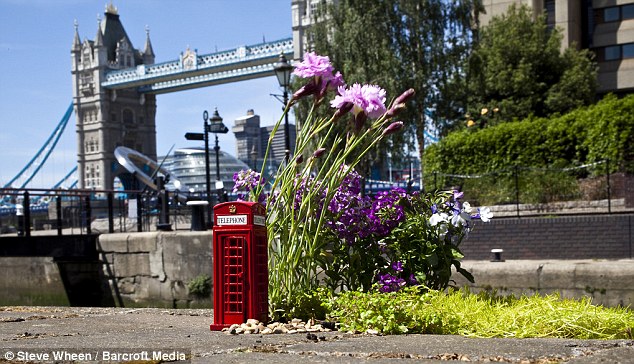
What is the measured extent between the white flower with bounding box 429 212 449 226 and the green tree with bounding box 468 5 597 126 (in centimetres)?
2502

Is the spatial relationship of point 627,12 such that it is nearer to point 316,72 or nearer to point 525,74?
point 525,74

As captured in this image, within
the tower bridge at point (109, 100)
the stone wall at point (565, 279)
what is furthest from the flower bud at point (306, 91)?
the tower bridge at point (109, 100)

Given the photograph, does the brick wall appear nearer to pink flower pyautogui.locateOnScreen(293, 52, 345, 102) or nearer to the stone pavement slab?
pink flower pyautogui.locateOnScreen(293, 52, 345, 102)

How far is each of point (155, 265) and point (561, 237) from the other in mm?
7952

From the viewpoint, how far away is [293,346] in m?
5.01

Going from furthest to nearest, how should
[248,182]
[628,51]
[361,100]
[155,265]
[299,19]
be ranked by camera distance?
[299,19], [628,51], [155,265], [248,182], [361,100]

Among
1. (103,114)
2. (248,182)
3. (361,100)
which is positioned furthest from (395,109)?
(103,114)

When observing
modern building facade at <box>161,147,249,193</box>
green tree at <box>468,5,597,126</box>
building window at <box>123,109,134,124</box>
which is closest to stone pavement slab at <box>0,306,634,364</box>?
green tree at <box>468,5,597,126</box>

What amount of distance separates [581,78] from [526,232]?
16757mm

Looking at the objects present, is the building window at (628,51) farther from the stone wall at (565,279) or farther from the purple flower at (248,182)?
the purple flower at (248,182)

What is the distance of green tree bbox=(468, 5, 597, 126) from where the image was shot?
3175 centimetres

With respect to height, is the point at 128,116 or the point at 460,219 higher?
the point at 128,116

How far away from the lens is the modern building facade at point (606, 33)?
124ft

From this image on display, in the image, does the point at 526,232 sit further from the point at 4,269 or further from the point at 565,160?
the point at 4,269
